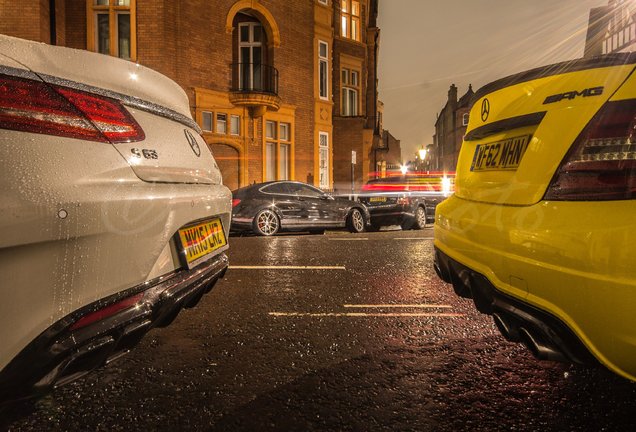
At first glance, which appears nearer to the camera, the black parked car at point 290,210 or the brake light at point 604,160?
the brake light at point 604,160

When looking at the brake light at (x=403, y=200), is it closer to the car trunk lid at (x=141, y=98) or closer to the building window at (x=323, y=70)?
the car trunk lid at (x=141, y=98)

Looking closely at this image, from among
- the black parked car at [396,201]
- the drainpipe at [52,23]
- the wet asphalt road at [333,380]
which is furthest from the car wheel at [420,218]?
the drainpipe at [52,23]

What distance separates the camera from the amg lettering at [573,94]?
1818 millimetres

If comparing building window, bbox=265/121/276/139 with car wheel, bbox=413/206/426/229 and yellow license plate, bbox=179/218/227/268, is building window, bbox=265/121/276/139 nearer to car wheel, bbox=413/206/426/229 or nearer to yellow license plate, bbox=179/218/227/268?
car wheel, bbox=413/206/426/229

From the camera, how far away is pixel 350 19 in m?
23.4

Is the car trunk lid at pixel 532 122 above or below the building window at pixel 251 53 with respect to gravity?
below

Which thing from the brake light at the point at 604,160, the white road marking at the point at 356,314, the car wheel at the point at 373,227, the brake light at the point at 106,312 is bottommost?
the white road marking at the point at 356,314

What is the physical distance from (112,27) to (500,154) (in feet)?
54.6

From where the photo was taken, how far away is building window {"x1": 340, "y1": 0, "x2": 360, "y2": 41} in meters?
23.0

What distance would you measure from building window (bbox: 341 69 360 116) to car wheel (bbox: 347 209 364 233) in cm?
1349

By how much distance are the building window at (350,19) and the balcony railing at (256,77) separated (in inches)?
261

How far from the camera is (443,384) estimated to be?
2359 millimetres

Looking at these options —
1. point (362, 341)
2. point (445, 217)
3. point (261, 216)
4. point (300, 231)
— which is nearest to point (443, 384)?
point (362, 341)

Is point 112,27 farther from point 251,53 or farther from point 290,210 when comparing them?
point 290,210
